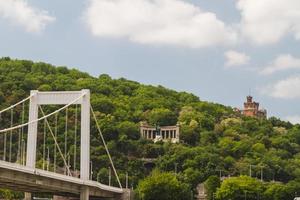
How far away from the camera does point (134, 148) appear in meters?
105

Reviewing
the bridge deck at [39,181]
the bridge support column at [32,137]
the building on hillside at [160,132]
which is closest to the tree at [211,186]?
the bridge deck at [39,181]

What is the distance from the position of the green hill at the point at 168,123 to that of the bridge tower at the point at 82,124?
31.1 m

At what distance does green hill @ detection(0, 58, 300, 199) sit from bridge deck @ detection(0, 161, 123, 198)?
33535 millimetres

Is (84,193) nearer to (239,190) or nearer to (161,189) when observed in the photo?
(161,189)

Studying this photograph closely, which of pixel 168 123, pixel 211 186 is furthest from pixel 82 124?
pixel 168 123

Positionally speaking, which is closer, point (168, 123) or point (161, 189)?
point (161, 189)

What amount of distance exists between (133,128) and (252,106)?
8299cm

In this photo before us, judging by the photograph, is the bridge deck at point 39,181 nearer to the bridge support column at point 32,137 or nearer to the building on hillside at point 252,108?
the bridge support column at point 32,137

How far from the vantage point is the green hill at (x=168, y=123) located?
96.4 metres

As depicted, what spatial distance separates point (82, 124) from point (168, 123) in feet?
257

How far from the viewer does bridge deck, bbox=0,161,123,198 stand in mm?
37188

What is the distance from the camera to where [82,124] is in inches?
1986

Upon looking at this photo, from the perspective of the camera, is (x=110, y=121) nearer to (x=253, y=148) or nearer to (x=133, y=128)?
(x=133, y=128)

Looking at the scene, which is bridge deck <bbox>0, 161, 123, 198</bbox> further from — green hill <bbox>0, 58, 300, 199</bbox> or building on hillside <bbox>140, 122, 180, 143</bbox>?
building on hillside <bbox>140, 122, 180, 143</bbox>
